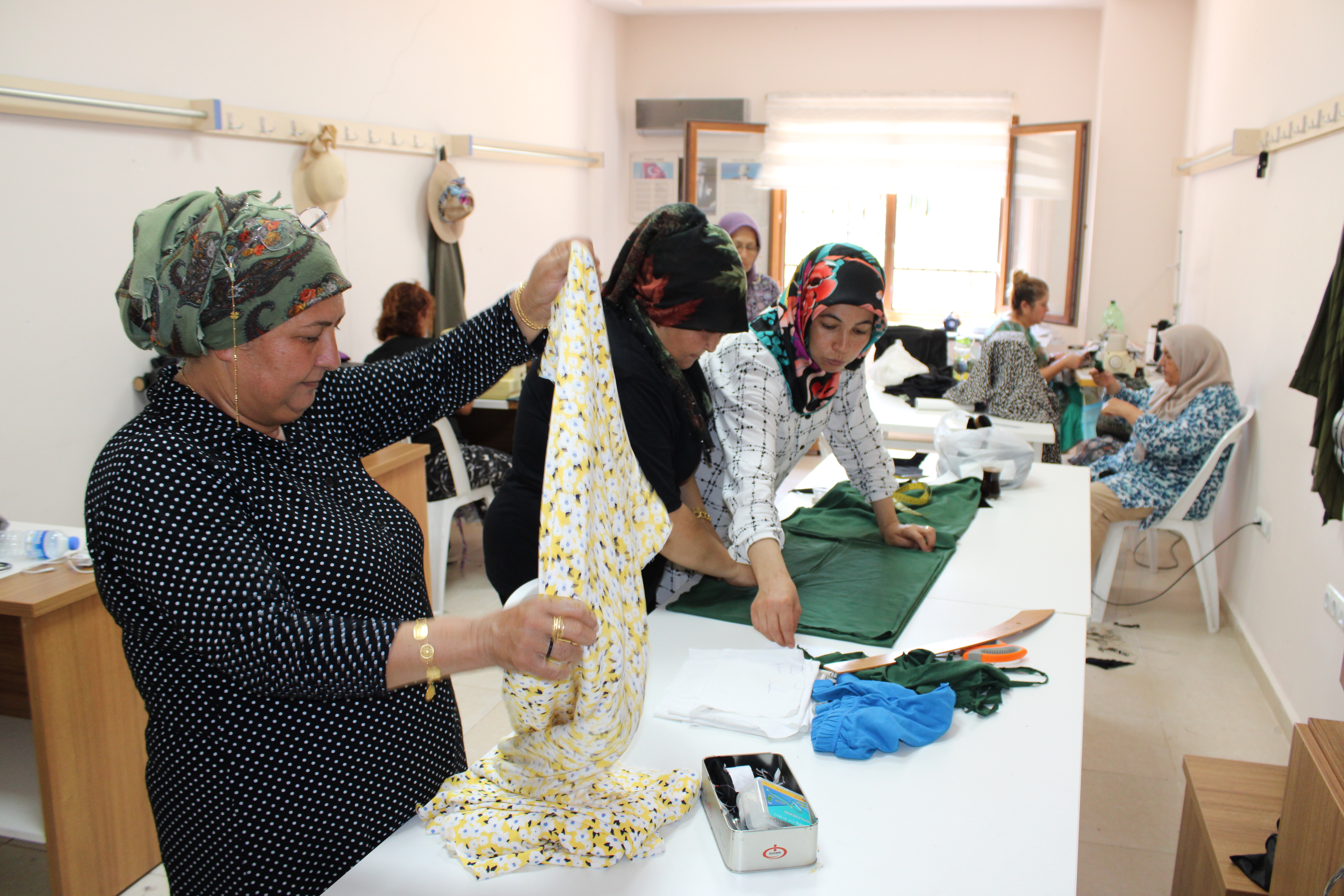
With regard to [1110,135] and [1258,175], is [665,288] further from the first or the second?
[1110,135]

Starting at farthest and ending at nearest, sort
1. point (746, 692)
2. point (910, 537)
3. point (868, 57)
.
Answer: point (868, 57), point (910, 537), point (746, 692)

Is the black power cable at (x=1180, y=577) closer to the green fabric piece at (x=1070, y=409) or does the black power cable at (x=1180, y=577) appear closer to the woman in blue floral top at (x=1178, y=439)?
the woman in blue floral top at (x=1178, y=439)

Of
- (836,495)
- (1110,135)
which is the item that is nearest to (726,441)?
(836,495)

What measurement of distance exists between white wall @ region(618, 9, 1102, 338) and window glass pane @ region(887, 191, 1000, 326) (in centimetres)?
78

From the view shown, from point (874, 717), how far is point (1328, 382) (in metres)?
1.91

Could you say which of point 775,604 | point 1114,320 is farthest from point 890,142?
point 775,604

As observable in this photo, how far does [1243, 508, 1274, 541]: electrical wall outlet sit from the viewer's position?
3.40m

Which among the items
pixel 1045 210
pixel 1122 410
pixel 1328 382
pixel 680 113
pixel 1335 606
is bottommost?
pixel 1335 606

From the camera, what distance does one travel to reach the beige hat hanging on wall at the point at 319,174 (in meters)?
3.79

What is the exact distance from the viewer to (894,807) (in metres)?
1.25

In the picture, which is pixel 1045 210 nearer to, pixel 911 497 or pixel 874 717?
pixel 911 497

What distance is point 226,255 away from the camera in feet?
3.34

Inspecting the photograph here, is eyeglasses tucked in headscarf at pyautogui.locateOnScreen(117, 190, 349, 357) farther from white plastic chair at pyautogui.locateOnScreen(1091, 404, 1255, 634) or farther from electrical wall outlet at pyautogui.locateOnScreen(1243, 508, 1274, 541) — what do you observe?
white plastic chair at pyautogui.locateOnScreen(1091, 404, 1255, 634)

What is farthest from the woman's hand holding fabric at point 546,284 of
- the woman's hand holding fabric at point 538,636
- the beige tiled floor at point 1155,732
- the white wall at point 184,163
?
the white wall at point 184,163
